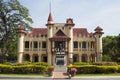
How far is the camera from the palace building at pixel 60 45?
59375 mm


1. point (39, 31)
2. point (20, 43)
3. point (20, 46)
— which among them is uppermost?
point (39, 31)

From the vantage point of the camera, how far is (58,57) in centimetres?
5947

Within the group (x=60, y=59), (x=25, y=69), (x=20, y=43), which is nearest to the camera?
(x=25, y=69)

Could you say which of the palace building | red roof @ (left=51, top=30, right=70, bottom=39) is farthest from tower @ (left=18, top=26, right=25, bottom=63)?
red roof @ (left=51, top=30, right=70, bottom=39)

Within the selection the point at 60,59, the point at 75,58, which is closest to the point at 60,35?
the point at 60,59

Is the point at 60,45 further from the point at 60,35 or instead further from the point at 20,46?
the point at 20,46

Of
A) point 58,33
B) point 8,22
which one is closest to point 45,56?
point 58,33

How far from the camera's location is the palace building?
2338 inches

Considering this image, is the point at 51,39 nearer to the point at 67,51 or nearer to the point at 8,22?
the point at 67,51

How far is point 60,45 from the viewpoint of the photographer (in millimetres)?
59906

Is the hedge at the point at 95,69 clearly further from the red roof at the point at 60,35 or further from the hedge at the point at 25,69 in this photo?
the red roof at the point at 60,35

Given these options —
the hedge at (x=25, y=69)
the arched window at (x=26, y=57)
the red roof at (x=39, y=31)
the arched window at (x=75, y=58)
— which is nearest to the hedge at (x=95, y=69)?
the hedge at (x=25, y=69)

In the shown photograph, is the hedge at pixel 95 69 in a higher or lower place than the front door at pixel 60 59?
lower

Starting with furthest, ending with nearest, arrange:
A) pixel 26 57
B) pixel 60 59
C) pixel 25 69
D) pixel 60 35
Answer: pixel 26 57
pixel 60 35
pixel 60 59
pixel 25 69
